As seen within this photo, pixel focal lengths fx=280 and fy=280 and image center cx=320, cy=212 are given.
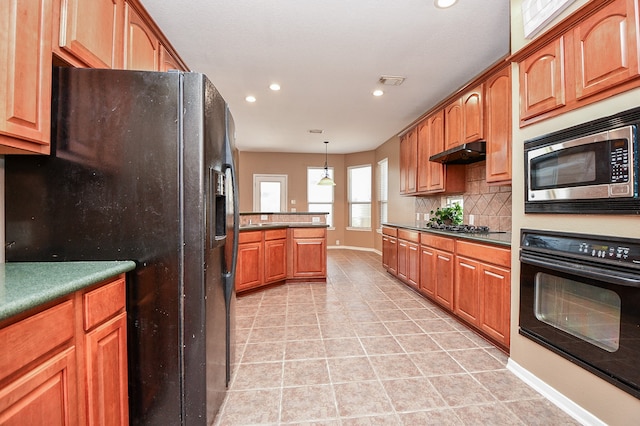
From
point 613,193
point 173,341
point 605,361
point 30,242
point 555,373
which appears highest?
point 613,193

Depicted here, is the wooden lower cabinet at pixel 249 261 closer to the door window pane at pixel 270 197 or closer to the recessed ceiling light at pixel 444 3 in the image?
the recessed ceiling light at pixel 444 3

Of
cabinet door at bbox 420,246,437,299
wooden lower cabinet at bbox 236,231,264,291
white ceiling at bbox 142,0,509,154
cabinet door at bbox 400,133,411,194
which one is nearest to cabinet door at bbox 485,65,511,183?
white ceiling at bbox 142,0,509,154

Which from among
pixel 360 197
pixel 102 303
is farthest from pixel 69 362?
pixel 360 197

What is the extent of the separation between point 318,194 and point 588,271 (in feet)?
21.8

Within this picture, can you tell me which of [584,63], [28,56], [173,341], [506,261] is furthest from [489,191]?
[28,56]

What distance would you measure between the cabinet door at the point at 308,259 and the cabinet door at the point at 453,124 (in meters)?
2.30

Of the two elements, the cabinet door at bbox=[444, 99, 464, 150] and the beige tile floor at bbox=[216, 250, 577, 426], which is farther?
the cabinet door at bbox=[444, 99, 464, 150]

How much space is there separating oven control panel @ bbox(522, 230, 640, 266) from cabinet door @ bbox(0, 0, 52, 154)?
102 inches

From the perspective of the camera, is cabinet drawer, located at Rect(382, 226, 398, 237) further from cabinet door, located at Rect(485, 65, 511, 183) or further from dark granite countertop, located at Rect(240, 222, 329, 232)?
cabinet door, located at Rect(485, 65, 511, 183)

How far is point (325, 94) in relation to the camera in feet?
12.5

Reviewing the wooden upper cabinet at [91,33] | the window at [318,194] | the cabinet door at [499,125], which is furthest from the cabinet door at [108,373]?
the window at [318,194]

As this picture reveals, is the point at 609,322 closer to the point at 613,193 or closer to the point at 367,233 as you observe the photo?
the point at 613,193

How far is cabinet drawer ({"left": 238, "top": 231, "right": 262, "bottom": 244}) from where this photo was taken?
367cm

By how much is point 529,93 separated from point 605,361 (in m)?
1.58
